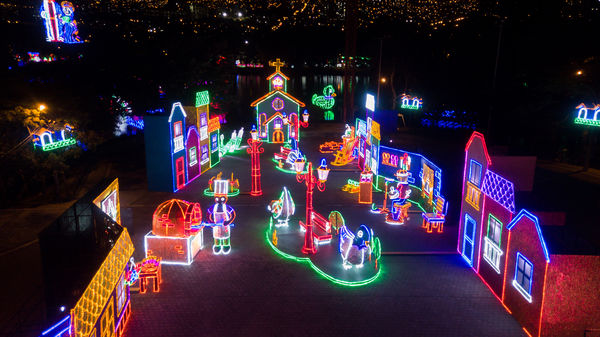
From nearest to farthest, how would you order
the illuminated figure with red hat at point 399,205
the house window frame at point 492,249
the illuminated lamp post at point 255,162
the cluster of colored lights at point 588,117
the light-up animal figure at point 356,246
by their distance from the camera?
the house window frame at point 492,249 < the light-up animal figure at point 356,246 < the illuminated figure with red hat at point 399,205 < the illuminated lamp post at point 255,162 < the cluster of colored lights at point 588,117

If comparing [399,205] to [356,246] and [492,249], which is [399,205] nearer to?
[356,246]

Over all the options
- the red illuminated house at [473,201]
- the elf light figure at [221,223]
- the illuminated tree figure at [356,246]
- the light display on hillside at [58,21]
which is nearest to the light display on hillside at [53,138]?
the light display on hillside at [58,21]

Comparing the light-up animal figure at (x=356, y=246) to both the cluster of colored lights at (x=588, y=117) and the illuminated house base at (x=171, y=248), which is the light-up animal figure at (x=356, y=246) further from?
the cluster of colored lights at (x=588, y=117)

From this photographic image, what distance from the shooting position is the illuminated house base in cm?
1276

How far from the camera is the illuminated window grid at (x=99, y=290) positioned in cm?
670

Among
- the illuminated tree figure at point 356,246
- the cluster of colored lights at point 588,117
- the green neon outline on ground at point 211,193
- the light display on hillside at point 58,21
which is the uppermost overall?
the light display on hillside at point 58,21

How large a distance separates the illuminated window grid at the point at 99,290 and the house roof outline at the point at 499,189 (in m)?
8.97

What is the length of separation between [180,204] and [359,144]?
15947 millimetres

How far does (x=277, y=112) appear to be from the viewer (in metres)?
34.2

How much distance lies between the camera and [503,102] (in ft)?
99.9

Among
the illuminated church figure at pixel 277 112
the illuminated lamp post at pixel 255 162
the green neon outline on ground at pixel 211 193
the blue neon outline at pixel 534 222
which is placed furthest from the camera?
the illuminated church figure at pixel 277 112

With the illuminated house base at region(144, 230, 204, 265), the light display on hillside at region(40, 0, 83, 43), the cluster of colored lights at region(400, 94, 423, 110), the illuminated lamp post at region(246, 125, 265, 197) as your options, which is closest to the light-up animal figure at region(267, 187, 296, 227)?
the illuminated house base at region(144, 230, 204, 265)

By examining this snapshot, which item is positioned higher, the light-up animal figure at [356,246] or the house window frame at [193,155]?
the house window frame at [193,155]

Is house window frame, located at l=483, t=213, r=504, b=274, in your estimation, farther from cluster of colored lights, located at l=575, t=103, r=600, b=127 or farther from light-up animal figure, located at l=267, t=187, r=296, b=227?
cluster of colored lights, located at l=575, t=103, r=600, b=127
